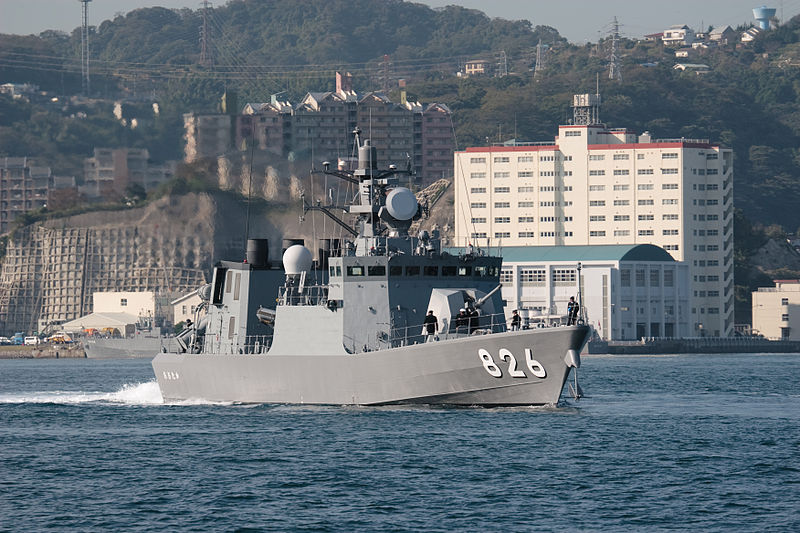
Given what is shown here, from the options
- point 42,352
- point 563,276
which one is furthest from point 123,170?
point 563,276

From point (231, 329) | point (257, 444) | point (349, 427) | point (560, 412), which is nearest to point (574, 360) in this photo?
point (560, 412)

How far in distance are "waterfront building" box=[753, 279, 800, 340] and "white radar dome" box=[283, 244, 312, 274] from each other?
91.8m

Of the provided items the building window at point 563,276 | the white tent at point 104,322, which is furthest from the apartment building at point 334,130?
the white tent at point 104,322

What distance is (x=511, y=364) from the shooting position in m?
34.6

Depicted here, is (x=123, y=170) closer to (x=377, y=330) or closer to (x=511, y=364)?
(x=377, y=330)

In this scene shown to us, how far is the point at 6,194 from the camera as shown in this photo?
149125mm

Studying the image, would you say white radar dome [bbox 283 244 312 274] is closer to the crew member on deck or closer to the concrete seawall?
the crew member on deck

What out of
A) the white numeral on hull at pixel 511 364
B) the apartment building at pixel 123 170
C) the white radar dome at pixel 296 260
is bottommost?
the white numeral on hull at pixel 511 364

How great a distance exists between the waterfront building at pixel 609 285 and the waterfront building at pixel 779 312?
7.83 m

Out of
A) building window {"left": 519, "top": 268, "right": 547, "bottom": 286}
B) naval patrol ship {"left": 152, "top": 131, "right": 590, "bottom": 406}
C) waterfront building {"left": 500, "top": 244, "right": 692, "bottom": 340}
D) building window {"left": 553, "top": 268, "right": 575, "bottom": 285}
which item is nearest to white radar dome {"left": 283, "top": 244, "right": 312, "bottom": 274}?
naval patrol ship {"left": 152, "top": 131, "right": 590, "bottom": 406}

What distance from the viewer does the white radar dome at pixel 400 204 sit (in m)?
38.8

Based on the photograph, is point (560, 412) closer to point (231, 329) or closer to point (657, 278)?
point (231, 329)

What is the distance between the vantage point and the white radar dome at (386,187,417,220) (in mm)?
38750

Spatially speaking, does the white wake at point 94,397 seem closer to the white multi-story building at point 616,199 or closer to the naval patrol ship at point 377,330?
the naval patrol ship at point 377,330
